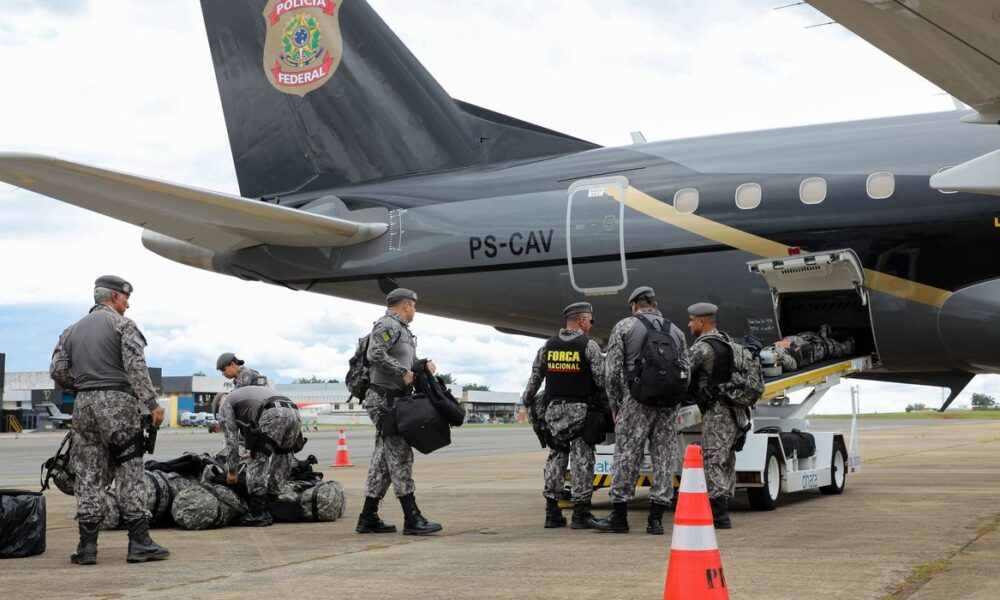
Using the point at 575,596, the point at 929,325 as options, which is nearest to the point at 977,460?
the point at 929,325

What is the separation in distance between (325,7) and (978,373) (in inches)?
386

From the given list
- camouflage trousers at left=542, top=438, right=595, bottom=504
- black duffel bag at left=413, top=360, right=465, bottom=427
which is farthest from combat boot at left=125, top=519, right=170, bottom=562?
camouflage trousers at left=542, top=438, right=595, bottom=504

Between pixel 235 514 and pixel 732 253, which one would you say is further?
pixel 732 253

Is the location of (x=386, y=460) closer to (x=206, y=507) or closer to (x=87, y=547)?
(x=206, y=507)

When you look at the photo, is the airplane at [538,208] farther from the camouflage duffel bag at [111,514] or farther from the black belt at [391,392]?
the black belt at [391,392]

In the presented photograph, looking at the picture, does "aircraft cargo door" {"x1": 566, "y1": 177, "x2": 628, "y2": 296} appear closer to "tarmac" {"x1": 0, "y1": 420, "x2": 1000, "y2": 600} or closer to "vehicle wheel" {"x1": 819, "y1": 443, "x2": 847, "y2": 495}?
"tarmac" {"x1": 0, "y1": 420, "x2": 1000, "y2": 600}

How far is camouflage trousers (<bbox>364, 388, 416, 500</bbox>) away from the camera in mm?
7965

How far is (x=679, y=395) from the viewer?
787cm

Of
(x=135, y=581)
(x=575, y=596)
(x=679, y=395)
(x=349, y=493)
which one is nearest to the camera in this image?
(x=575, y=596)

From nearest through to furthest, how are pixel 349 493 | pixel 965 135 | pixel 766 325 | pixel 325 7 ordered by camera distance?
pixel 965 135 → pixel 766 325 → pixel 349 493 → pixel 325 7

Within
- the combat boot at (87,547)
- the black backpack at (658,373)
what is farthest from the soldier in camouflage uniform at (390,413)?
the combat boot at (87,547)

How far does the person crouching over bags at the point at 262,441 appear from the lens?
29.5ft

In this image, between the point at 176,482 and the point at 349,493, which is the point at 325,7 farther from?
the point at 176,482

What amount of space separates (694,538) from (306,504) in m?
5.33
